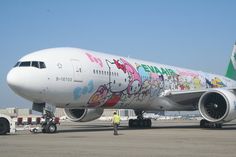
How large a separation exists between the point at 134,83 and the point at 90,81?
363cm

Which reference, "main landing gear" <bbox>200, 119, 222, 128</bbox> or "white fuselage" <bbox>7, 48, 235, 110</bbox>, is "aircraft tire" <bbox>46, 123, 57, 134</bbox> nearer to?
"white fuselage" <bbox>7, 48, 235, 110</bbox>

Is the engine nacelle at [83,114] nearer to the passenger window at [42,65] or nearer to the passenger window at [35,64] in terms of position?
the passenger window at [42,65]

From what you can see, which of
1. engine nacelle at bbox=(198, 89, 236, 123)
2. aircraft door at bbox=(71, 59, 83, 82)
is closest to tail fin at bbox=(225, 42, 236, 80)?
engine nacelle at bbox=(198, 89, 236, 123)

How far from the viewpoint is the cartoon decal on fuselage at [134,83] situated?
67.8 feet

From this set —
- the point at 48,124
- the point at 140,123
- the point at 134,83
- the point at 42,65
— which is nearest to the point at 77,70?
the point at 42,65

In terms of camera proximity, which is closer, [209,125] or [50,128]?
[50,128]

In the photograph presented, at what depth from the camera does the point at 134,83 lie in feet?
73.6

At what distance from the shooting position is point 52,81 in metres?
18.1

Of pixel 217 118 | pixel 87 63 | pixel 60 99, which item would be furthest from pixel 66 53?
pixel 217 118

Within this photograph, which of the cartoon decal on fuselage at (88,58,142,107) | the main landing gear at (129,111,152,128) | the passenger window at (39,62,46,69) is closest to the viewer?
the passenger window at (39,62,46,69)

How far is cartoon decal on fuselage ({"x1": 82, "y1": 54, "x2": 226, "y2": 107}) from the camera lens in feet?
67.8

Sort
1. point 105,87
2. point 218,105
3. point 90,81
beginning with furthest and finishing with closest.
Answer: point 218,105
point 105,87
point 90,81

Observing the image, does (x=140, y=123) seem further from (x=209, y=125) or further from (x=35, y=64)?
(x=35, y=64)

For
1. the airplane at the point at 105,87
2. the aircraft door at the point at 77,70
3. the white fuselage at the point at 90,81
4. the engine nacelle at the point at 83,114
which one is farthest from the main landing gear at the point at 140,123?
the aircraft door at the point at 77,70
